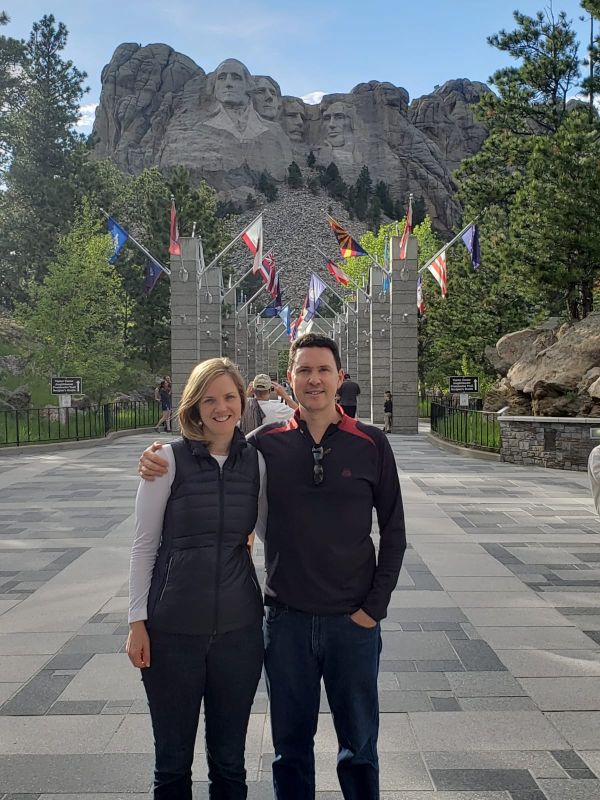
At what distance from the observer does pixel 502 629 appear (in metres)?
5.42

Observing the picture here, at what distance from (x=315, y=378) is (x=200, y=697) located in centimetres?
115

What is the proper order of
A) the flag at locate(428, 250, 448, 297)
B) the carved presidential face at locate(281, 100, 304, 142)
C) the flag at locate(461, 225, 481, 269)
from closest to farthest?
1. the flag at locate(461, 225, 481, 269)
2. the flag at locate(428, 250, 448, 297)
3. the carved presidential face at locate(281, 100, 304, 142)

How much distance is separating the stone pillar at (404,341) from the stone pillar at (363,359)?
32.4 ft

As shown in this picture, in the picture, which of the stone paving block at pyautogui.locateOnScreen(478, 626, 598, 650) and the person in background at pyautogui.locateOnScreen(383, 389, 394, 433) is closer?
the stone paving block at pyautogui.locateOnScreen(478, 626, 598, 650)

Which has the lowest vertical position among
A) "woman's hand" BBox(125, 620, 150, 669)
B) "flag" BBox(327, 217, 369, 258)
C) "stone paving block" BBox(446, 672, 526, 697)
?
"stone paving block" BBox(446, 672, 526, 697)

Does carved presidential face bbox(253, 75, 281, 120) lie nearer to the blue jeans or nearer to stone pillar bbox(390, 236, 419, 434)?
stone pillar bbox(390, 236, 419, 434)

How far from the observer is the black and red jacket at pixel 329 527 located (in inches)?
105

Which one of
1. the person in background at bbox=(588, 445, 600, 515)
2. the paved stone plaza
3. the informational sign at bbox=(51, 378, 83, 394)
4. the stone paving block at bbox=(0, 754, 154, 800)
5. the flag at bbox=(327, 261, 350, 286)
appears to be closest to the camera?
the stone paving block at bbox=(0, 754, 154, 800)

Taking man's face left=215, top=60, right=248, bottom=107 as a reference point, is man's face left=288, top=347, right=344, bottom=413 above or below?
below

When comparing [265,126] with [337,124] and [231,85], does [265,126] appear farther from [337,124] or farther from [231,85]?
[337,124]

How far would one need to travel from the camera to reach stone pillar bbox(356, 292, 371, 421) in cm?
3722

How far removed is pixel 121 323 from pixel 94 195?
9.06m

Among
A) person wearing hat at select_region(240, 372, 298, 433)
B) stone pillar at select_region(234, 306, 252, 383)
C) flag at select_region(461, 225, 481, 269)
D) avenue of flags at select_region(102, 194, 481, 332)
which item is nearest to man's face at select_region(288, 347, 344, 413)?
person wearing hat at select_region(240, 372, 298, 433)

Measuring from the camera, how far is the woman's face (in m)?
2.70
